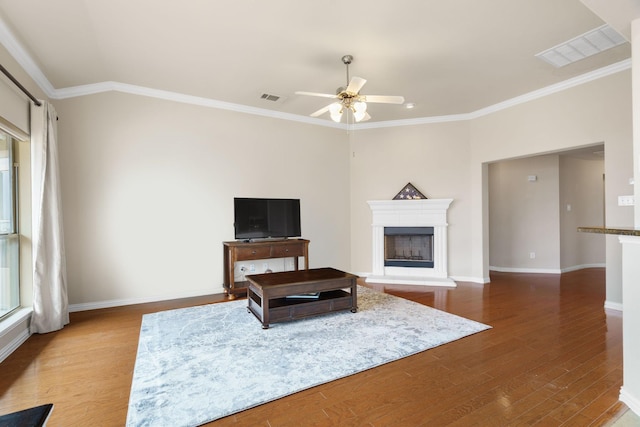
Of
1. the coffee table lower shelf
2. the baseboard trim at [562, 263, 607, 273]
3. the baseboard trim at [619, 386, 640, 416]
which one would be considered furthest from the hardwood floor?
the baseboard trim at [562, 263, 607, 273]

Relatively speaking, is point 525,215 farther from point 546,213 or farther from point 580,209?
point 580,209

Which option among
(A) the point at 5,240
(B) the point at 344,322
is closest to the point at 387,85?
(B) the point at 344,322

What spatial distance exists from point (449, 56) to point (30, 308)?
5112 millimetres

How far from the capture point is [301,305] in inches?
128

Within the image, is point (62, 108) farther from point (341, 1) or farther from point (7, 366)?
point (341, 1)

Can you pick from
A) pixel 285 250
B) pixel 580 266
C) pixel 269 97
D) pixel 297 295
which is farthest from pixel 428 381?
pixel 580 266

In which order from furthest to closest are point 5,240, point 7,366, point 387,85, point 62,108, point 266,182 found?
1. point 266,182
2. point 387,85
3. point 62,108
4. point 5,240
5. point 7,366

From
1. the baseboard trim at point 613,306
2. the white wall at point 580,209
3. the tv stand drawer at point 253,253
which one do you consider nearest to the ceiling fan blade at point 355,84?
the tv stand drawer at point 253,253

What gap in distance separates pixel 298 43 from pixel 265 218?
Result: 245 centimetres

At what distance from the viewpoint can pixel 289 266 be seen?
514 centimetres

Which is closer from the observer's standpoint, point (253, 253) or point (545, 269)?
point (253, 253)

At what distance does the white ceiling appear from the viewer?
8.38 ft

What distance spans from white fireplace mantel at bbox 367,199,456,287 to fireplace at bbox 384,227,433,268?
0.08m

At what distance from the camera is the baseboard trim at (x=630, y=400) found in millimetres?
1791
